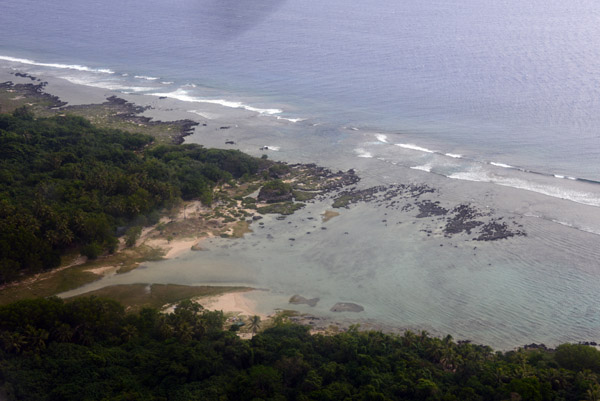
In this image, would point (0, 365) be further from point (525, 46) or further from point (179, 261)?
point (525, 46)

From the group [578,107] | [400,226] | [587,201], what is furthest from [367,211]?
[578,107]

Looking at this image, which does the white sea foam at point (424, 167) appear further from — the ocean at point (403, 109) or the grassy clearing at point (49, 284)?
the grassy clearing at point (49, 284)

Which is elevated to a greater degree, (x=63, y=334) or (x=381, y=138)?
(x=381, y=138)

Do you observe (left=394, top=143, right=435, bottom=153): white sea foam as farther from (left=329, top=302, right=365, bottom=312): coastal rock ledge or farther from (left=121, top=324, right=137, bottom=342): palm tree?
(left=121, top=324, right=137, bottom=342): palm tree

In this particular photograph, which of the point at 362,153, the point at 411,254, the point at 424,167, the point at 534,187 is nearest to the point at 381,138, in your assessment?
the point at 362,153

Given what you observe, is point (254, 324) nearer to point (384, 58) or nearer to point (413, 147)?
point (413, 147)

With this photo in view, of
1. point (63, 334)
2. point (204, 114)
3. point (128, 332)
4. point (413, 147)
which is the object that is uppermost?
point (204, 114)

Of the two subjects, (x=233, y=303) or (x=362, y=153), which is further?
(x=362, y=153)

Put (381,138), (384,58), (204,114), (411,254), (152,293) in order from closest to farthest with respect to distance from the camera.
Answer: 1. (152,293)
2. (411,254)
3. (381,138)
4. (204,114)
5. (384,58)
